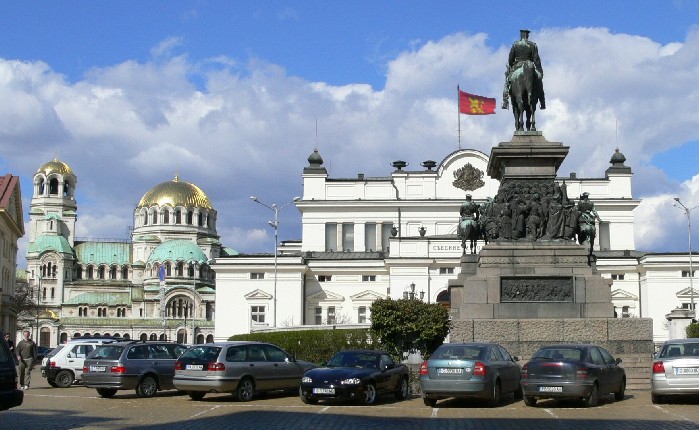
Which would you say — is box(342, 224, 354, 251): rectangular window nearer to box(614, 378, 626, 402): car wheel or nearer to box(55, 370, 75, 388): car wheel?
box(55, 370, 75, 388): car wheel

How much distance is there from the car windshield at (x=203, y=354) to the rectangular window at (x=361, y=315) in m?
50.8

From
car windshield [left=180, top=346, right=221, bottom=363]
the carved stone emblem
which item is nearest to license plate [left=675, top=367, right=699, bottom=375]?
car windshield [left=180, top=346, right=221, bottom=363]

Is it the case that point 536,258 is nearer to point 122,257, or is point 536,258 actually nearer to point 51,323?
point 51,323

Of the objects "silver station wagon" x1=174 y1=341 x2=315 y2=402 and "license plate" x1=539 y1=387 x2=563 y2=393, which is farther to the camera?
"silver station wagon" x1=174 y1=341 x2=315 y2=402

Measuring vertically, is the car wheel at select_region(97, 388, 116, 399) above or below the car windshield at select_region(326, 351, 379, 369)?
below

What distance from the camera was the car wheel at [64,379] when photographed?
107 ft

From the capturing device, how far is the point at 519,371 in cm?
2302

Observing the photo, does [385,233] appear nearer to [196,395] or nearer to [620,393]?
[196,395]

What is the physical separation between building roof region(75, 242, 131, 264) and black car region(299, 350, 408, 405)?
137 metres

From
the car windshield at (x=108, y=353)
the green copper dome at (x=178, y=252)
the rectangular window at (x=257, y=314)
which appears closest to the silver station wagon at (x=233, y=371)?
the car windshield at (x=108, y=353)

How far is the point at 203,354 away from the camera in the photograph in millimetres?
23891

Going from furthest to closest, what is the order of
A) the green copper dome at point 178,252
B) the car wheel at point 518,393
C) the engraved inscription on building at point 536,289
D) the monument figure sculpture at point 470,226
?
the green copper dome at point 178,252
the monument figure sculpture at point 470,226
the engraved inscription on building at point 536,289
the car wheel at point 518,393

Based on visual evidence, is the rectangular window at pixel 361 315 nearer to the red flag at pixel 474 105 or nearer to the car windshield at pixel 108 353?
the red flag at pixel 474 105

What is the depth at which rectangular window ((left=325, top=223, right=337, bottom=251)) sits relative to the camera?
81375 millimetres
